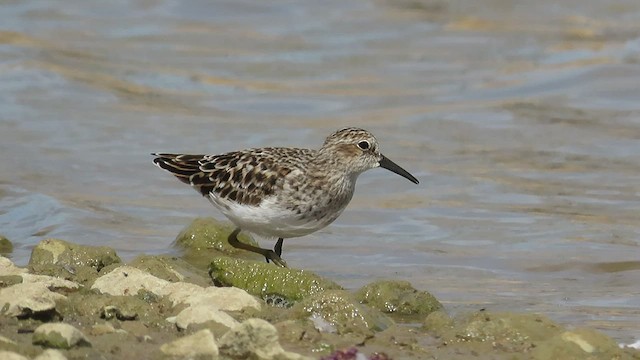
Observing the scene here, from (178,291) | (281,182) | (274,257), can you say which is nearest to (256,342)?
(178,291)

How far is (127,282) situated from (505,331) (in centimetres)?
189

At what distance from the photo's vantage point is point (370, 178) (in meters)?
12.4

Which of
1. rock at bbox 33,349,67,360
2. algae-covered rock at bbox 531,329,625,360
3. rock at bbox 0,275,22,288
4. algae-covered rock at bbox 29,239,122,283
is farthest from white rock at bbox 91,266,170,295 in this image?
algae-covered rock at bbox 531,329,625,360

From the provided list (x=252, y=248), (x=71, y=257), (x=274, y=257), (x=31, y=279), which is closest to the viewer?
(x=31, y=279)

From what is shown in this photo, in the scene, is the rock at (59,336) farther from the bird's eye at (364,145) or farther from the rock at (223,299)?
the bird's eye at (364,145)

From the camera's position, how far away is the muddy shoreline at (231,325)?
5480 millimetres

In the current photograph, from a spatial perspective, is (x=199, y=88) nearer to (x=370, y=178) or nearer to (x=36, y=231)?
(x=370, y=178)

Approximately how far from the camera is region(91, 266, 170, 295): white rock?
6820 mm

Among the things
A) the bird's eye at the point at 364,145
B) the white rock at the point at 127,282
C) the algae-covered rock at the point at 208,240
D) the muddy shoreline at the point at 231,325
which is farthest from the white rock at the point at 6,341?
the bird's eye at the point at 364,145

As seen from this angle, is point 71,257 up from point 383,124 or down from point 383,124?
down

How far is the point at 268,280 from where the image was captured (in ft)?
24.8

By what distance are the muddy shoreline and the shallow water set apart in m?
1.30

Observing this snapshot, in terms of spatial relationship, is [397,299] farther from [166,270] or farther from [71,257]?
[71,257]

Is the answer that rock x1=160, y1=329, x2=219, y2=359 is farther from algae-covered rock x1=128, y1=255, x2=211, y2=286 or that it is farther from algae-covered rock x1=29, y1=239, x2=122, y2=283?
A: algae-covered rock x1=29, y1=239, x2=122, y2=283
